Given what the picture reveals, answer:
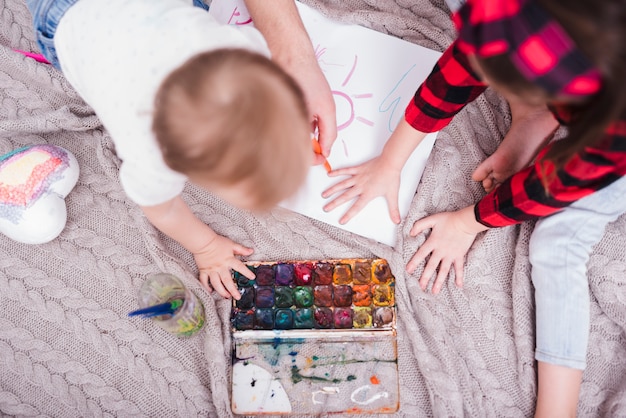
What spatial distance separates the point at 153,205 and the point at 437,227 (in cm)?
46

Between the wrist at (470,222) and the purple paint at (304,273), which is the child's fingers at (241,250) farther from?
the wrist at (470,222)

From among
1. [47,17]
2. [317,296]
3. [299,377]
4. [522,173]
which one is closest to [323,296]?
[317,296]

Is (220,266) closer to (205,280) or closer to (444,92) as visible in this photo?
(205,280)

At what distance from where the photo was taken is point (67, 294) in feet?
2.76

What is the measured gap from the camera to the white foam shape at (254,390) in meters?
0.80

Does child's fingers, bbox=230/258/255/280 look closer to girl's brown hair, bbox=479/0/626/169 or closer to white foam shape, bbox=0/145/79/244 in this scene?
white foam shape, bbox=0/145/79/244

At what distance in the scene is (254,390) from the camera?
80cm

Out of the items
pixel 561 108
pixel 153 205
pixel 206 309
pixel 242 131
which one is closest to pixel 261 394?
pixel 206 309

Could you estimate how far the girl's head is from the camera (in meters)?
0.38

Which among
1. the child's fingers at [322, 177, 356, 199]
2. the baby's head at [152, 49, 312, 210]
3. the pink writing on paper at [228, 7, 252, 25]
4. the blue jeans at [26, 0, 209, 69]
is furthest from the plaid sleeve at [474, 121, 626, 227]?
the blue jeans at [26, 0, 209, 69]

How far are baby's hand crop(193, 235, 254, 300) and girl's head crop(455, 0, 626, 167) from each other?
51 cm

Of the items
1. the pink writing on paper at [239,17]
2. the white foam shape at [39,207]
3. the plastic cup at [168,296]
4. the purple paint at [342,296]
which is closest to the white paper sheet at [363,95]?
the pink writing on paper at [239,17]

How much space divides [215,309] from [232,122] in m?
0.42

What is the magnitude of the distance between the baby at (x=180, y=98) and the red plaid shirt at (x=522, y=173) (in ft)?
0.68
